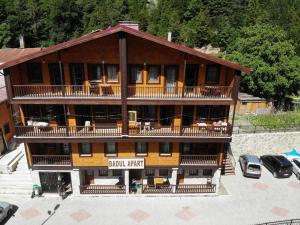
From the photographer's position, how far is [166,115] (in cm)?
2169

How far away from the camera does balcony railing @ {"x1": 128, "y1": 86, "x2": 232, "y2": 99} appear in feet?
66.6

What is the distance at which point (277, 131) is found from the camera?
31.1 meters

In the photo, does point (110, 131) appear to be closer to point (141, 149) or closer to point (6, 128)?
point (141, 149)

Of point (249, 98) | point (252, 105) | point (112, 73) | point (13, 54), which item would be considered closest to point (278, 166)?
point (252, 105)

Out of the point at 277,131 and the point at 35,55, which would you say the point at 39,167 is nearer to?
the point at 35,55

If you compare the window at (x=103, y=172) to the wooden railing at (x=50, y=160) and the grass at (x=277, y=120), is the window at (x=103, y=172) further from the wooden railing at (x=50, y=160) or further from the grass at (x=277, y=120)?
the grass at (x=277, y=120)

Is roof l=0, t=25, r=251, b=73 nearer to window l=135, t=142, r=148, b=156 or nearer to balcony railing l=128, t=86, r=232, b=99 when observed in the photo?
balcony railing l=128, t=86, r=232, b=99

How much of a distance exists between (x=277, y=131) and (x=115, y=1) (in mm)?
76732

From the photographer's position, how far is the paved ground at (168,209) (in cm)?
2050

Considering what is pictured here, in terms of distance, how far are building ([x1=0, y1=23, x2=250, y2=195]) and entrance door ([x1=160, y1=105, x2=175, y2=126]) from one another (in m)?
0.09

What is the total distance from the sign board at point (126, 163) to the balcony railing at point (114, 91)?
18.8 ft

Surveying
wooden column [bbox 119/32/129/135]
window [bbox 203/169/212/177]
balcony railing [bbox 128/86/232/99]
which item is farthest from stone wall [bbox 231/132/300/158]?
wooden column [bbox 119/32/129/135]

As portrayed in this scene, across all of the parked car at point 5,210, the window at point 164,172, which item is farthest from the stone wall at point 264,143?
the parked car at point 5,210

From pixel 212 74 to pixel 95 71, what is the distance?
9625 mm
